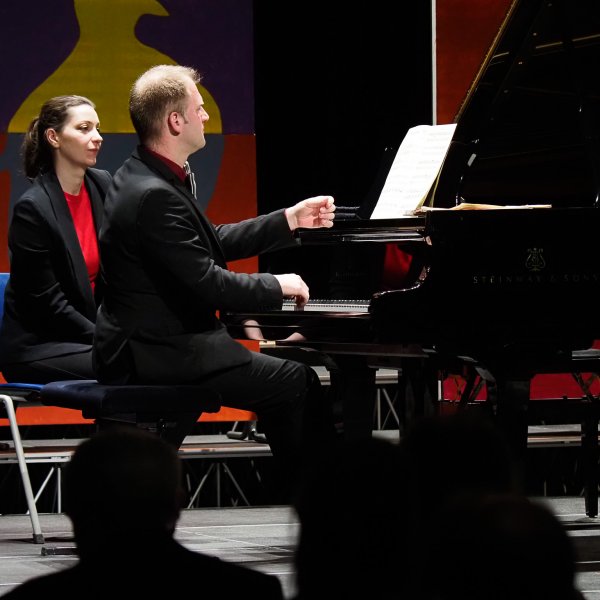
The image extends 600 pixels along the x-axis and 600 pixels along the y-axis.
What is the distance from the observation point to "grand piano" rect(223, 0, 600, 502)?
3691 mm

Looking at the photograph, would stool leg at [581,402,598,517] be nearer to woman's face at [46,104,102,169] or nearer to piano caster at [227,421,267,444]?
piano caster at [227,421,267,444]

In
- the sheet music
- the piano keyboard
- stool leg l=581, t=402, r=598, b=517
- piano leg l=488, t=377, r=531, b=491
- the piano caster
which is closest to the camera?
piano leg l=488, t=377, r=531, b=491

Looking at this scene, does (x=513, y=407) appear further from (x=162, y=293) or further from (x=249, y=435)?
(x=249, y=435)

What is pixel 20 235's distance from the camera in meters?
4.44

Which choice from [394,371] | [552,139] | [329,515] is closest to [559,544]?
[329,515]

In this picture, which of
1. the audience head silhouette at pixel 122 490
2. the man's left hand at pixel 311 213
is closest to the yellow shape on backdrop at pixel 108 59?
the man's left hand at pixel 311 213

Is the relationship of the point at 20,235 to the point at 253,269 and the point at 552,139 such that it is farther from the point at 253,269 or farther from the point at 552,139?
the point at 253,269

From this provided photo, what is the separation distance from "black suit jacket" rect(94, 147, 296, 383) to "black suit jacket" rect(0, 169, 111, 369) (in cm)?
63

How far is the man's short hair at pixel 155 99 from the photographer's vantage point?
12.8 ft

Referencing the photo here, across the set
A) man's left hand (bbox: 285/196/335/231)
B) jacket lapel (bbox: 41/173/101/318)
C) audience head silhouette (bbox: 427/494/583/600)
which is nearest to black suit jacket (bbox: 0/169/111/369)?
jacket lapel (bbox: 41/173/101/318)

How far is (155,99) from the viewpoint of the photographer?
3904 mm

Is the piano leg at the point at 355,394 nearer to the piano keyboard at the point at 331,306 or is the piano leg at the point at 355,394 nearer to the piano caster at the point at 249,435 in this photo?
the piano keyboard at the point at 331,306

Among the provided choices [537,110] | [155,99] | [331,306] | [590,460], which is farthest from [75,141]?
[590,460]

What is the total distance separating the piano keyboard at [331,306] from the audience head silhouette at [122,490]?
2284 mm
